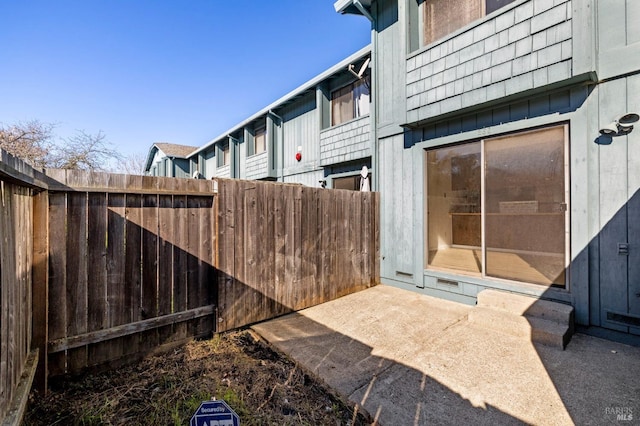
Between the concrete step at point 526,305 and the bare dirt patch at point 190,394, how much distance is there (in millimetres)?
2607

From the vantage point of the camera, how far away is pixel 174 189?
3.05 meters

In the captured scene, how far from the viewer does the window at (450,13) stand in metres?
4.14

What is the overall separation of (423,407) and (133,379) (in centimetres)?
243

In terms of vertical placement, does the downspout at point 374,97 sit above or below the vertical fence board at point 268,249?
above

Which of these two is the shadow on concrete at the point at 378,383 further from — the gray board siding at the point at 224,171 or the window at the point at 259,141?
the gray board siding at the point at 224,171

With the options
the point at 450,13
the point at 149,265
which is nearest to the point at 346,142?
the point at 450,13

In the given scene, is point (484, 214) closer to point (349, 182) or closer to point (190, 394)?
point (349, 182)

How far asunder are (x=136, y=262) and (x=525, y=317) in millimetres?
4340

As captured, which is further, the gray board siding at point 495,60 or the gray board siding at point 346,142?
the gray board siding at point 346,142

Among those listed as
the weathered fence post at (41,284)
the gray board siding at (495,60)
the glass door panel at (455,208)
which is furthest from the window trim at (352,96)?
the weathered fence post at (41,284)

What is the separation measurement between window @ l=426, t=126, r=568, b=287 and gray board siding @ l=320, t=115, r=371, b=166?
76.8 inches

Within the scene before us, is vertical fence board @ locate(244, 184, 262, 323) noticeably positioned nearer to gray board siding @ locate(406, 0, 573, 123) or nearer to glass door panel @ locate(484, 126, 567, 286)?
gray board siding @ locate(406, 0, 573, 123)

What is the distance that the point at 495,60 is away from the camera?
12.6 feet

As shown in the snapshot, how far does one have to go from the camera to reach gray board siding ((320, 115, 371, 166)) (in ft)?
21.4
